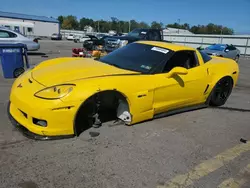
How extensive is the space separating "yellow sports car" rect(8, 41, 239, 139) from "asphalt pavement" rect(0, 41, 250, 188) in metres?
0.21

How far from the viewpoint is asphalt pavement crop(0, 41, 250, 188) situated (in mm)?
2496

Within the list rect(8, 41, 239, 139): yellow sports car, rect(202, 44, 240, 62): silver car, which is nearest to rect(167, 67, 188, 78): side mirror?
rect(8, 41, 239, 139): yellow sports car

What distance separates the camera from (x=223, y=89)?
17.8 ft

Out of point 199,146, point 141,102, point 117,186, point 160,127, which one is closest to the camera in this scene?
point 117,186

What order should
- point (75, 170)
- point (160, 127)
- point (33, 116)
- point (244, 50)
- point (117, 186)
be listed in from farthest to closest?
point (244, 50), point (160, 127), point (33, 116), point (75, 170), point (117, 186)

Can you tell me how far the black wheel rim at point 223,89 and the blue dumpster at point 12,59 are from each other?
5.24 meters

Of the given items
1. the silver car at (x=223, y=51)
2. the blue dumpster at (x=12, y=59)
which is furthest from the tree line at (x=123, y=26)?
the blue dumpster at (x=12, y=59)

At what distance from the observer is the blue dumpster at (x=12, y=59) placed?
6.67 m

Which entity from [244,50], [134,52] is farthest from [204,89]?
[244,50]

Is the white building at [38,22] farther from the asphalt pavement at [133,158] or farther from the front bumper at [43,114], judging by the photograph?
the asphalt pavement at [133,158]

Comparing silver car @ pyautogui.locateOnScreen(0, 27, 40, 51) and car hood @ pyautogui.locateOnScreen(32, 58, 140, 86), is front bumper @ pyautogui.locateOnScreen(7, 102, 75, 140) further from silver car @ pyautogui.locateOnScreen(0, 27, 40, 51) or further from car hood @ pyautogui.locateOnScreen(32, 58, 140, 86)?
silver car @ pyautogui.locateOnScreen(0, 27, 40, 51)

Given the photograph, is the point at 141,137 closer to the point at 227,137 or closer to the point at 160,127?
the point at 160,127

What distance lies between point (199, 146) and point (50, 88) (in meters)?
2.17

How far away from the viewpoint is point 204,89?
15.5ft
